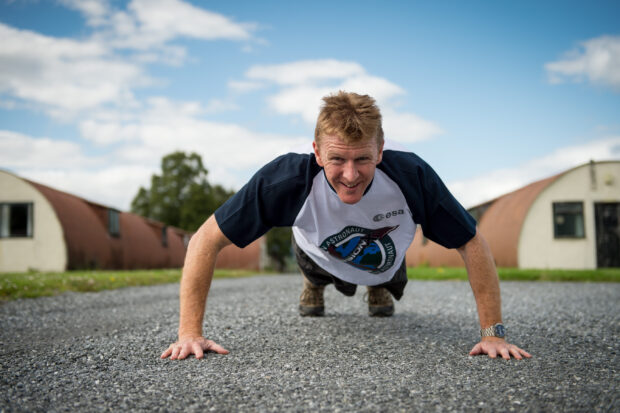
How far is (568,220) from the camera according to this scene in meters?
16.8

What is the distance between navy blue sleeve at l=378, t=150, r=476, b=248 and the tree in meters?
34.8

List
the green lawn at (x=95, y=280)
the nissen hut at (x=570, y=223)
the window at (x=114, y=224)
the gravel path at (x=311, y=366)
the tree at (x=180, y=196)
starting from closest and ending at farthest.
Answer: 1. the gravel path at (x=311, y=366)
2. the green lawn at (x=95, y=280)
3. the nissen hut at (x=570, y=223)
4. the window at (x=114, y=224)
5. the tree at (x=180, y=196)

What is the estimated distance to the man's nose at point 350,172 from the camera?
270cm

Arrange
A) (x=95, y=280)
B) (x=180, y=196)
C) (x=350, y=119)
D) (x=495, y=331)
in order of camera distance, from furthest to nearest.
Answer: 1. (x=180, y=196)
2. (x=95, y=280)
3. (x=495, y=331)
4. (x=350, y=119)

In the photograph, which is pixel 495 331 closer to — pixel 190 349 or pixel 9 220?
pixel 190 349

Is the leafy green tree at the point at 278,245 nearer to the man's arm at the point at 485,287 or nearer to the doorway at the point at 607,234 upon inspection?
the doorway at the point at 607,234

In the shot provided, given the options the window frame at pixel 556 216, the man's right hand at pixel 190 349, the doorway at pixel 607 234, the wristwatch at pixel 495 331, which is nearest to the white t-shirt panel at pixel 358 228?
the wristwatch at pixel 495 331

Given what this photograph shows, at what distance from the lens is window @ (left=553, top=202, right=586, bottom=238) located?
16.4 m

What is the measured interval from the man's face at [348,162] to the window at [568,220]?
52.1ft

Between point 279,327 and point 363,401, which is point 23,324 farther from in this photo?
point 363,401

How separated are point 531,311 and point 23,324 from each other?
5774 millimetres

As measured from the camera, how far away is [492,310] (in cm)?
308

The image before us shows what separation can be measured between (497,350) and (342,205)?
1.39 metres

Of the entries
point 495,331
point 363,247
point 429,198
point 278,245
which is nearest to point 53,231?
point 363,247
